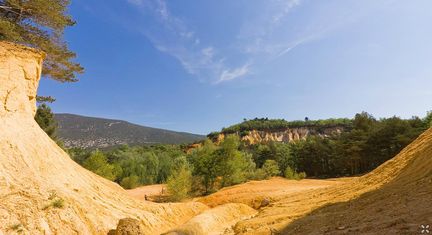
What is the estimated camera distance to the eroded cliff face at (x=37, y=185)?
10.7 m

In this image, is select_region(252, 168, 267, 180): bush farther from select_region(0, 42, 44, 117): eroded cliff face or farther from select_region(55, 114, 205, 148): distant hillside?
select_region(55, 114, 205, 148): distant hillside

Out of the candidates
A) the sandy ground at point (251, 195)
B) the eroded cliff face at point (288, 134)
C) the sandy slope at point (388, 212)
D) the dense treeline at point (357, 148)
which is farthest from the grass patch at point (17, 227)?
the eroded cliff face at point (288, 134)

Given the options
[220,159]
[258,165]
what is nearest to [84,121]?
[258,165]

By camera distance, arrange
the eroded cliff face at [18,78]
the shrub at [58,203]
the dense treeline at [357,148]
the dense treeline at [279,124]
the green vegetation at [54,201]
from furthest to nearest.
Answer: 1. the dense treeline at [279,124]
2. the dense treeline at [357,148]
3. the eroded cliff face at [18,78]
4. the shrub at [58,203]
5. the green vegetation at [54,201]

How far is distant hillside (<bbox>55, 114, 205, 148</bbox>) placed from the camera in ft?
493

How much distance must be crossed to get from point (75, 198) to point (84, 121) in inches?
6405

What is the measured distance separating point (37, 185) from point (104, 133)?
527 feet

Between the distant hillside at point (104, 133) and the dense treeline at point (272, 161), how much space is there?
83.2m

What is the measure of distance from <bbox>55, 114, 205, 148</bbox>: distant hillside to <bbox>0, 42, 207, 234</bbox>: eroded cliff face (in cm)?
13697

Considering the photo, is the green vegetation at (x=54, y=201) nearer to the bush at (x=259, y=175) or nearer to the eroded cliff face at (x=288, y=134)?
the bush at (x=259, y=175)

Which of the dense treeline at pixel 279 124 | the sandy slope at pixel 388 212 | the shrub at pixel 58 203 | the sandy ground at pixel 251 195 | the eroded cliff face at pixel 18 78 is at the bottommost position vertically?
the sandy ground at pixel 251 195

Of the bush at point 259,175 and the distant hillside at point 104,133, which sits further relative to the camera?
the distant hillside at point 104,133

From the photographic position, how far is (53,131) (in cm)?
4400

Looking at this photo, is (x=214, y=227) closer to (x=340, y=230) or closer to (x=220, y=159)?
(x=340, y=230)
